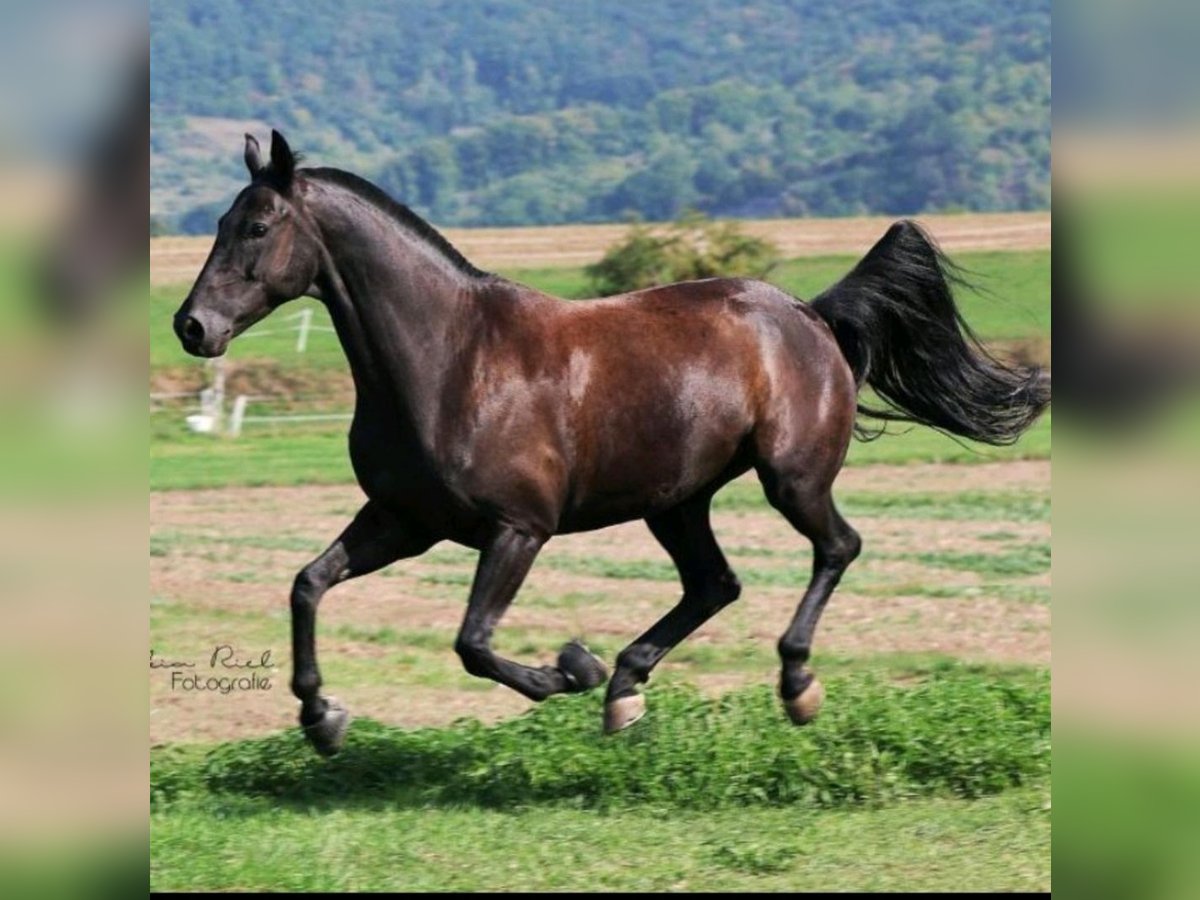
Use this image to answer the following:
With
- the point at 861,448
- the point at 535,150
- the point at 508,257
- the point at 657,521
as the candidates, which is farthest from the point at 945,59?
the point at 657,521

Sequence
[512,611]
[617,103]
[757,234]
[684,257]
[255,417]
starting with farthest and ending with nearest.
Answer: [617,103] → [757,234] → [255,417] → [684,257] → [512,611]

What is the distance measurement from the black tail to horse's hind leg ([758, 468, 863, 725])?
30.3 inches

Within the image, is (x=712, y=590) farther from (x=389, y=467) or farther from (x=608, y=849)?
(x=389, y=467)

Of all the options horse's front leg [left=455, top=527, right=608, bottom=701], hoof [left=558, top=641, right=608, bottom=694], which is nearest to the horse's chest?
horse's front leg [left=455, top=527, right=608, bottom=701]

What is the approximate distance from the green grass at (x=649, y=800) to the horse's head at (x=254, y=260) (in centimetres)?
164

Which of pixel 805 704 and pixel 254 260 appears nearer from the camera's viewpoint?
pixel 254 260

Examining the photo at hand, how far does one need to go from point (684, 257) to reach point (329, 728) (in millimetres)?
15138

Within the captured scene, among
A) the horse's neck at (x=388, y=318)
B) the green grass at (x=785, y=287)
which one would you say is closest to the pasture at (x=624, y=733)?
the horse's neck at (x=388, y=318)

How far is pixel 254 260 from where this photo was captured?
596 cm

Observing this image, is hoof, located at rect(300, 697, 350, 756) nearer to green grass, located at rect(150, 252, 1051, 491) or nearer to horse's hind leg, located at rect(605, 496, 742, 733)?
horse's hind leg, located at rect(605, 496, 742, 733)

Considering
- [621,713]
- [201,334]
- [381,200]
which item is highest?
[381,200]

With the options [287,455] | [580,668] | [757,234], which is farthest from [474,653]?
[757,234]

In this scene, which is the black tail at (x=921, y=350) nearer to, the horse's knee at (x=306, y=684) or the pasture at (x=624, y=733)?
the pasture at (x=624, y=733)

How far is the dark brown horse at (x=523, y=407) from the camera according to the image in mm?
6176
